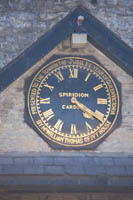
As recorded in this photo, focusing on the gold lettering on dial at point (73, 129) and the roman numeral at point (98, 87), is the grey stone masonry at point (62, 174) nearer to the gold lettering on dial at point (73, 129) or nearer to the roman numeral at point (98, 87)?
the gold lettering on dial at point (73, 129)

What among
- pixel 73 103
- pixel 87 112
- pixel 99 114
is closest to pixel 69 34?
pixel 73 103

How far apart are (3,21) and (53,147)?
3.35 metres

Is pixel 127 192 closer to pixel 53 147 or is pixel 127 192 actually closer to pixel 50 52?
pixel 53 147

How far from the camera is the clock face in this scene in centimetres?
1298

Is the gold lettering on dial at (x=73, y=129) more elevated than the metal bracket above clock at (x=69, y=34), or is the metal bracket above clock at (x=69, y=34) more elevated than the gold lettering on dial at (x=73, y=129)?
the metal bracket above clock at (x=69, y=34)

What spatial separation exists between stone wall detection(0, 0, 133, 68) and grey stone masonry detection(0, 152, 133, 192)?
2.75m

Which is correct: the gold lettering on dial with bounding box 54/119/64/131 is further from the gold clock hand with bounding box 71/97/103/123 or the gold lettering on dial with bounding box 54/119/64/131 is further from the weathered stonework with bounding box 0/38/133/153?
the gold clock hand with bounding box 71/97/103/123

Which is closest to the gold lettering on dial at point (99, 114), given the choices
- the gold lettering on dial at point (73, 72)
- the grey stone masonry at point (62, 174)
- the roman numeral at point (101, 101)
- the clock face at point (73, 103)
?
the clock face at point (73, 103)

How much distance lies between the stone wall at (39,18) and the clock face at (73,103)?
3.00ft

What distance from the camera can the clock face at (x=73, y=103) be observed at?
42.6 ft

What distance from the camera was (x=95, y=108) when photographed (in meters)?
13.2

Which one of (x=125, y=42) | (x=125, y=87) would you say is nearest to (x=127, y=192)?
(x=125, y=87)

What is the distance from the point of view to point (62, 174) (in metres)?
12.3

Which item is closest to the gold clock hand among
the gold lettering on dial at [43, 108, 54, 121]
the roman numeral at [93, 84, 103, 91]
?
the roman numeral at [93, 84, 103, 91]
